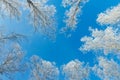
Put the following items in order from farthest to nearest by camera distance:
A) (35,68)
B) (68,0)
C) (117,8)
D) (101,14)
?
(35,68) → (101,14) → (117,8) → (68,0)

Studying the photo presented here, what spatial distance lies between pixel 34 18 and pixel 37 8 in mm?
391

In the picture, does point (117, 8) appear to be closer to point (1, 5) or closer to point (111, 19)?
point (111, 19)

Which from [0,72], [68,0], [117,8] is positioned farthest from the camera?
[117,8]

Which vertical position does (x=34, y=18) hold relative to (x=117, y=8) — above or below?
below

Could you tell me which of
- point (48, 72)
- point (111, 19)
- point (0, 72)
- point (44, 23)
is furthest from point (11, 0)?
point (48, 72)

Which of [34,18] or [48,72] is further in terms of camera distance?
[48,72]

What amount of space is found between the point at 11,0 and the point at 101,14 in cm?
802

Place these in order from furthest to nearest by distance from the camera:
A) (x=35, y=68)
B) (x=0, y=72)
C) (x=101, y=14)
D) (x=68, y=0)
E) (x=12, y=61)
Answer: (x=35, y=68) → (x=101, y=14) → (x=12, y=61) → (x=0, y=72) → (x=68, y=0)

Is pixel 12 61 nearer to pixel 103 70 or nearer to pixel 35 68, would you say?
pixel 35 68

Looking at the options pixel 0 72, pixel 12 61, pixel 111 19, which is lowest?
pixel 0 72

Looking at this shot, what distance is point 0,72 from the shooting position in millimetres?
15203

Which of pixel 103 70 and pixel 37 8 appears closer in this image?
pixel 37 8

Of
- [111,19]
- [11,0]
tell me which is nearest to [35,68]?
[111,19]

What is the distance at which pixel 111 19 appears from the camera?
19547 millimetres
